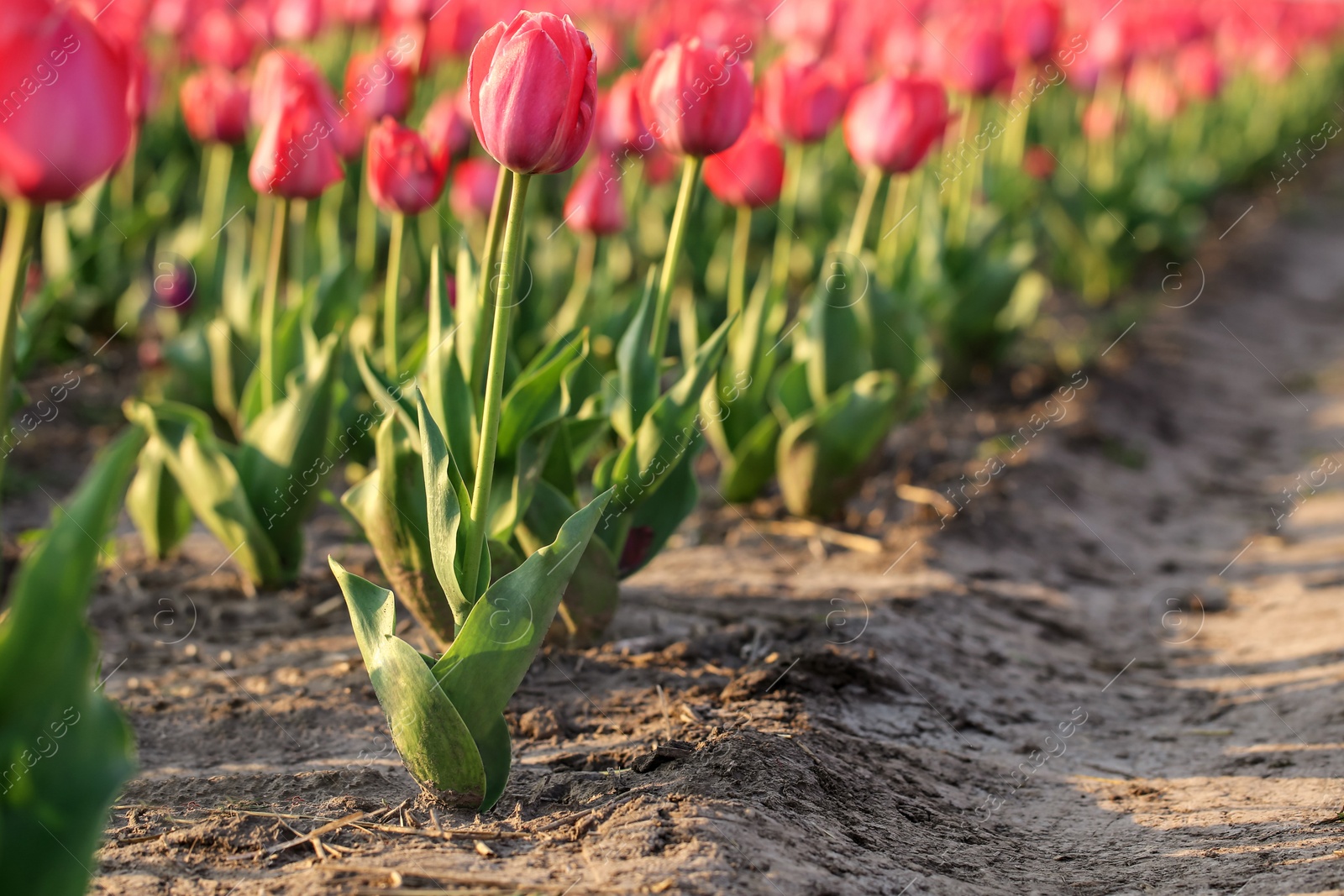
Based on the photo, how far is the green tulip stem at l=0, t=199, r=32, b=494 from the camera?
135 centimetres

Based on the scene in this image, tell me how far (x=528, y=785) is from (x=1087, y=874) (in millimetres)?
973

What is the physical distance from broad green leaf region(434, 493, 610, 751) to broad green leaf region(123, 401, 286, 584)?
124 cm

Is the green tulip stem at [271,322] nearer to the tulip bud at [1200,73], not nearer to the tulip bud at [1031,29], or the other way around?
the tulip bud at [1031,29]

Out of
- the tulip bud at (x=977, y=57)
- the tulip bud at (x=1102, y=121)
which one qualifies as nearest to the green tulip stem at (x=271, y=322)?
the tulip bud at (x=977, y=57)

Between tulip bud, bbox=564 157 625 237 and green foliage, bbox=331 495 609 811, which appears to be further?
tulip bud, bbox=564 157 625 237

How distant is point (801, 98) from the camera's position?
12.8 ft

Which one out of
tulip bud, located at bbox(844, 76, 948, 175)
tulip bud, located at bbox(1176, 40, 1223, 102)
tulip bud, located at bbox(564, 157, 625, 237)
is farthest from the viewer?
tulip bud, located at bbox(1176, 40, 1223, 102)

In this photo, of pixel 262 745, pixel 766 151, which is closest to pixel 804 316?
pixel 766 151

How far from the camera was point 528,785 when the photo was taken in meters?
2.23

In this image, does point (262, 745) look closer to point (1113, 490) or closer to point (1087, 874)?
point (1087, 874)

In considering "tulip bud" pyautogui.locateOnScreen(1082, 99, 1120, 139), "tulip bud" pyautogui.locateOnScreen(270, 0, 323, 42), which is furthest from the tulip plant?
"tulip bud" pyautogui.locateOnScreen(1082, 99, 1120, 139)

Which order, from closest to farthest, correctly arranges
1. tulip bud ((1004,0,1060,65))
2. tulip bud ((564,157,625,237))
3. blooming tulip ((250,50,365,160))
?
1. blooming tulip ((250,50,365,160))
2. tulip bud ((564,157,625,237))
3. tulip bud ((1004,0,1060,65))

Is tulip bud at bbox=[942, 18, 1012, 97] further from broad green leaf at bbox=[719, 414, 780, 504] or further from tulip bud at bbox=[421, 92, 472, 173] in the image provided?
tulip bud at bbox=[421, 92, 472, 173]

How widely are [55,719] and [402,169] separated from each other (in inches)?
68.3
